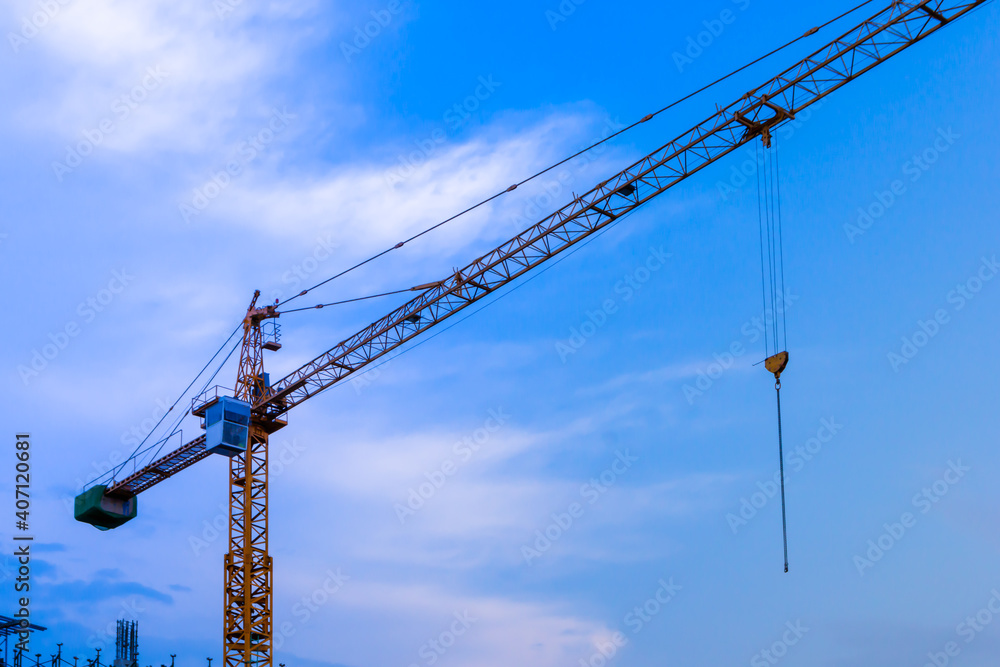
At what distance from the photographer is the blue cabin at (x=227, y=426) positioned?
7744 cm

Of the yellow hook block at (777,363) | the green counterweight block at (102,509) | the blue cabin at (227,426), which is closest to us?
the yellow hook block at (777,363)

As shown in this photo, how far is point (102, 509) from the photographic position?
86062 mm

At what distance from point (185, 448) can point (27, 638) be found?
597 inches

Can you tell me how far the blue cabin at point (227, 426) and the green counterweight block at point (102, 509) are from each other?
12.4 m

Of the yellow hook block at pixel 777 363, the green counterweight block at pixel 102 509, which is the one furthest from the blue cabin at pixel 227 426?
→ the yellow hook block at pixel 777 363

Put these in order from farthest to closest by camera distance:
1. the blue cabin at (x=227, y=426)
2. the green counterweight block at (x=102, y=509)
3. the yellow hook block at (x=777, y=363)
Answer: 1. the green counterweight block at (x=102, y=509)
2. the blue cabin at (x=227, y=426)
3. the yellow hook block at (x=777, y=363)

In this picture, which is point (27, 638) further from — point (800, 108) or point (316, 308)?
point (800, 108)

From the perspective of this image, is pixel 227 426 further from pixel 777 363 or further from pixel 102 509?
pixel 777 363

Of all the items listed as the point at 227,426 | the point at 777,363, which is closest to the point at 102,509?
the point at 227,426

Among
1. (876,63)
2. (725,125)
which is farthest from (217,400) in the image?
(876,63)

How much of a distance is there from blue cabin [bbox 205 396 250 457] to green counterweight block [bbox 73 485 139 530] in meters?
12.4

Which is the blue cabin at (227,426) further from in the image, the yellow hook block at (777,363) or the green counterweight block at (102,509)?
the yellow hook block at (777,363)

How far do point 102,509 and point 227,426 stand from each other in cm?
1512

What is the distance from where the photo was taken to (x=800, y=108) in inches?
2625
